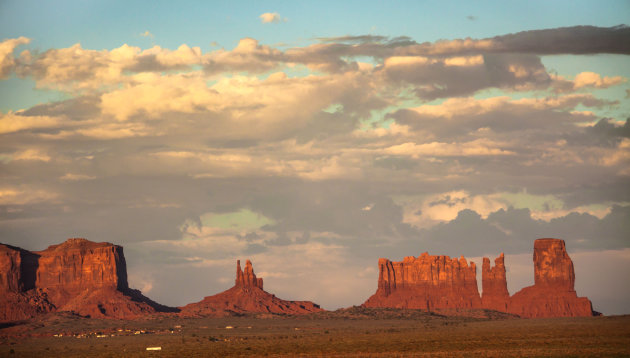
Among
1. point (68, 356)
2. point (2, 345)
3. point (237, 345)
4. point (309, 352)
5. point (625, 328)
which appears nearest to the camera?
point (309, 352)

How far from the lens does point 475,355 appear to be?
122 m

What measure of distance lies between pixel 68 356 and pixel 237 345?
90.2 ft

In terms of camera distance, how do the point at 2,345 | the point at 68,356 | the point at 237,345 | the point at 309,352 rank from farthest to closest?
the point at 2,345, the point at 237,345, the point at 68,356, the point at 309,352

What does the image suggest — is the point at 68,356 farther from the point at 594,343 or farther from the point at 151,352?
the point at 594,343

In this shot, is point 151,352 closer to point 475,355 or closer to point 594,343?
point 475,355

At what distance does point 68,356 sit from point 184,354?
21.8 meters

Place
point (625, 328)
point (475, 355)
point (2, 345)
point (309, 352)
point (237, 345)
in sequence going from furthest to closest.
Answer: point (2, 345) < point (625, 328) < point (237, 345) < point (309, 352) < point (475, 355)

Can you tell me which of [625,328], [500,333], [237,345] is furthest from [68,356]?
[625,328]

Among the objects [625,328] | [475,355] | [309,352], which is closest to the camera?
[475,355]

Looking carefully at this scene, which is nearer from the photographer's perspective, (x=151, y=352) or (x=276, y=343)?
(x=151, y=352)

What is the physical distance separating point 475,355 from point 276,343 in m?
46.2

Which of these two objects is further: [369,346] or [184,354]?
[369,346]

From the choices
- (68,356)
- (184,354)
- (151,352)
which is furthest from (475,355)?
(68,356)

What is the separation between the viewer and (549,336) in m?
162
